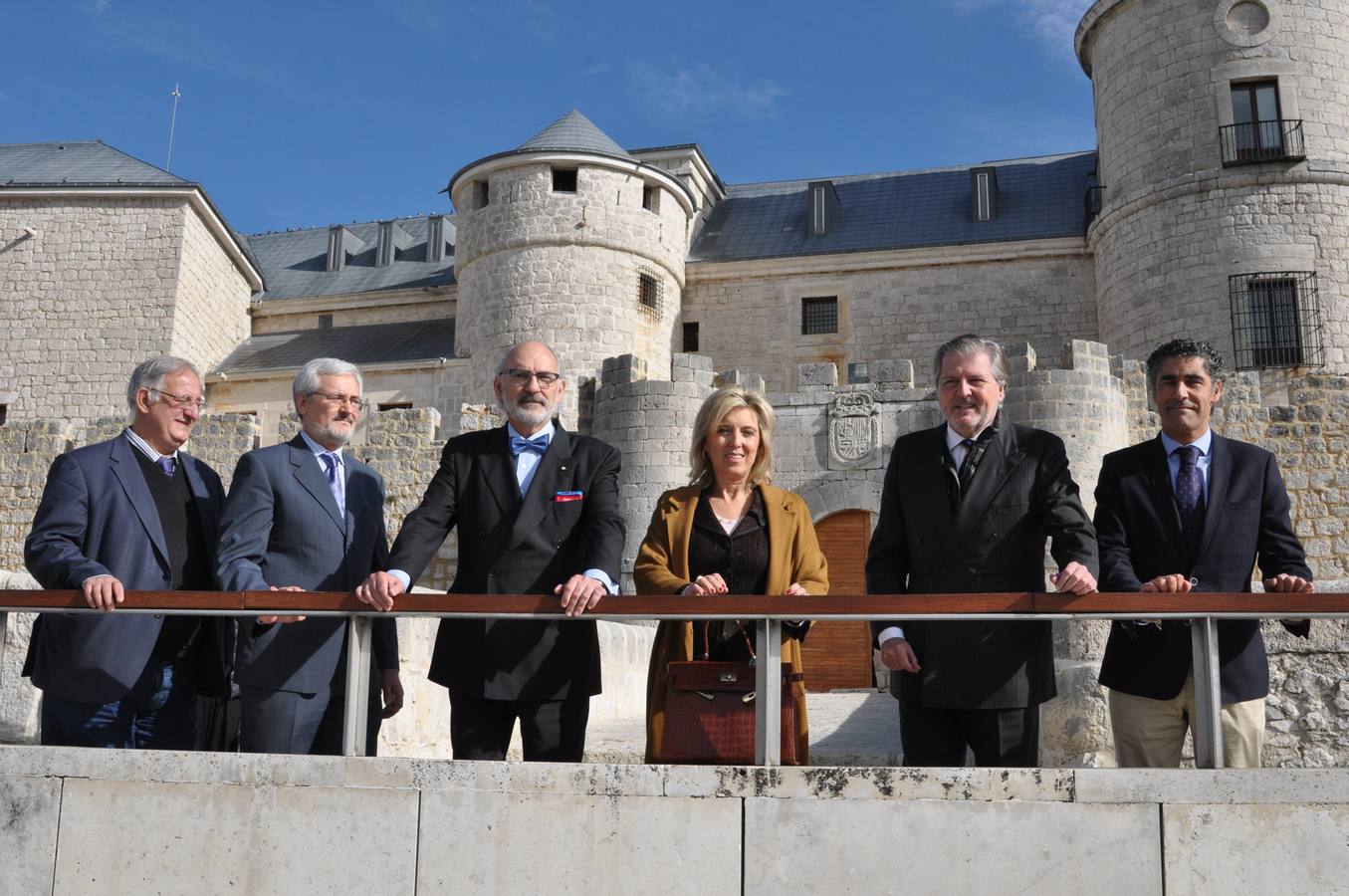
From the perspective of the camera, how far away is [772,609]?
3332 millimetres

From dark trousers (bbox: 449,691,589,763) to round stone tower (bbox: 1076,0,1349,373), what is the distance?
61.6 feet

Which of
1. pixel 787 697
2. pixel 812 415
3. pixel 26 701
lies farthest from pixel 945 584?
pixel 812 415

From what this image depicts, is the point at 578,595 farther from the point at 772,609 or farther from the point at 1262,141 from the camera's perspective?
the point at 1262,141

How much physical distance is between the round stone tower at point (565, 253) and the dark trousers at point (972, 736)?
19.7m

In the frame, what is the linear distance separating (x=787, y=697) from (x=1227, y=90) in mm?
20950

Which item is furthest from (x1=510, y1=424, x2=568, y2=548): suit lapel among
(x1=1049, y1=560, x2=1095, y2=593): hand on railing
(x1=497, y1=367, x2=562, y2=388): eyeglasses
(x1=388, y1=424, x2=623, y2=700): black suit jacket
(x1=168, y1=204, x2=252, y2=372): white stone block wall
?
(x1=168, y1=204, x2=252, y2=372): white stone block wall

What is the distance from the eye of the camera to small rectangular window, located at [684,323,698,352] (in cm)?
2697

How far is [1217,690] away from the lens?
3197mm

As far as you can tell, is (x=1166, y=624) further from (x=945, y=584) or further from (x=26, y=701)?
(x=26, y=701)

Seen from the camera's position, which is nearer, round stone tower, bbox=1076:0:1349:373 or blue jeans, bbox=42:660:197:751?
blue jeans, bbox=42:660:197:751

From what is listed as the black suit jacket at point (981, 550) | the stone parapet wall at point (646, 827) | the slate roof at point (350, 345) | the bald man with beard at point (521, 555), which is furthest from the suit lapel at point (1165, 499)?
the slate roof at point (350, 345)

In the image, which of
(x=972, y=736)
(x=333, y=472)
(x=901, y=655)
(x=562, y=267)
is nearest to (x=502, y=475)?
(x=333, y=472)

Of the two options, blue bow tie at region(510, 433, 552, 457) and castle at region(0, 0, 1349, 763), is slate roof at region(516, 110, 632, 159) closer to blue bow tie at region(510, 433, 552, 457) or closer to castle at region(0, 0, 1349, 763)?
castle at region(0, 0, 1349, 763)

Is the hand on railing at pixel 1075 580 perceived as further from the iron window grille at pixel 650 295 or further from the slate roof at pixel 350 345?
the slate roof at pixel 350 345
